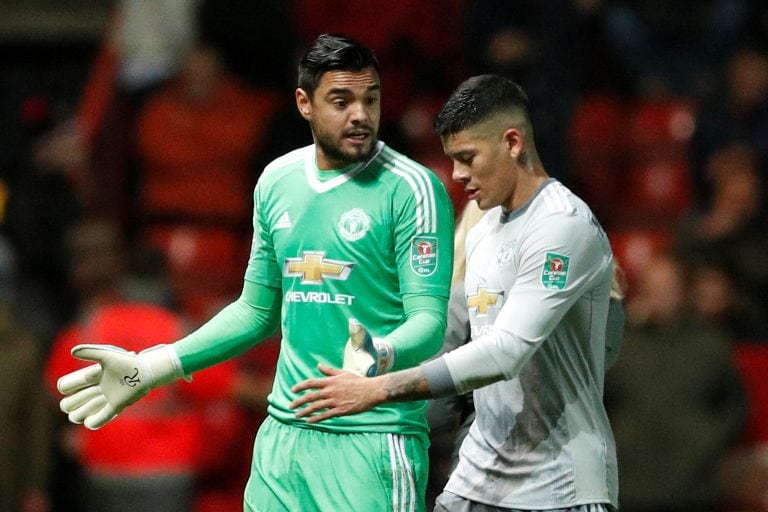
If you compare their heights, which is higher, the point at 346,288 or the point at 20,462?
the point at 346,288

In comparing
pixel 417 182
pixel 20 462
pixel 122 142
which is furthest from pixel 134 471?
pixel 417 182

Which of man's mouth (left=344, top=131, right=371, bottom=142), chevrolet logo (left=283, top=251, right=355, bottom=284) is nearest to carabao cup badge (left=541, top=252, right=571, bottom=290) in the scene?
chevrolet logo (left=283, top=251, right=355, bottom=284)

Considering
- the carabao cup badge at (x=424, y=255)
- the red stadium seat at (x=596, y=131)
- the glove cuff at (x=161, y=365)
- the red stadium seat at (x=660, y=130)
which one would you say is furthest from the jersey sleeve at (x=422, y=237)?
the red stadium seat at (x=660, y=130)

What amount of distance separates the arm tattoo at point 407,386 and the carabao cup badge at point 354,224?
491 millimetres

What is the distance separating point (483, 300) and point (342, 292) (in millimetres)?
425

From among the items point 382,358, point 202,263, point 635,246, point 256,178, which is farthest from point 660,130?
point 382,358

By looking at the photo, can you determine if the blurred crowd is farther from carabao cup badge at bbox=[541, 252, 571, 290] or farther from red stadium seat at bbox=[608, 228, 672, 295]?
carabao cup badge at bbox=[541, 252, 571, 290]

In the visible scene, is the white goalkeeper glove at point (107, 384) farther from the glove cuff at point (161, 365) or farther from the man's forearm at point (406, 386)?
the man's forearm at point (406, 386)

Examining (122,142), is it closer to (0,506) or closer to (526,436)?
(0,506)

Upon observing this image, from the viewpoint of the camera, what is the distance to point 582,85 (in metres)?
9.50

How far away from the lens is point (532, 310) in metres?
4.47

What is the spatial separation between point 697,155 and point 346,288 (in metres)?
4.96

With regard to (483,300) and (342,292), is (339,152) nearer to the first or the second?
(342,292)

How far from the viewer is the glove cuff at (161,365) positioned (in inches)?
191
